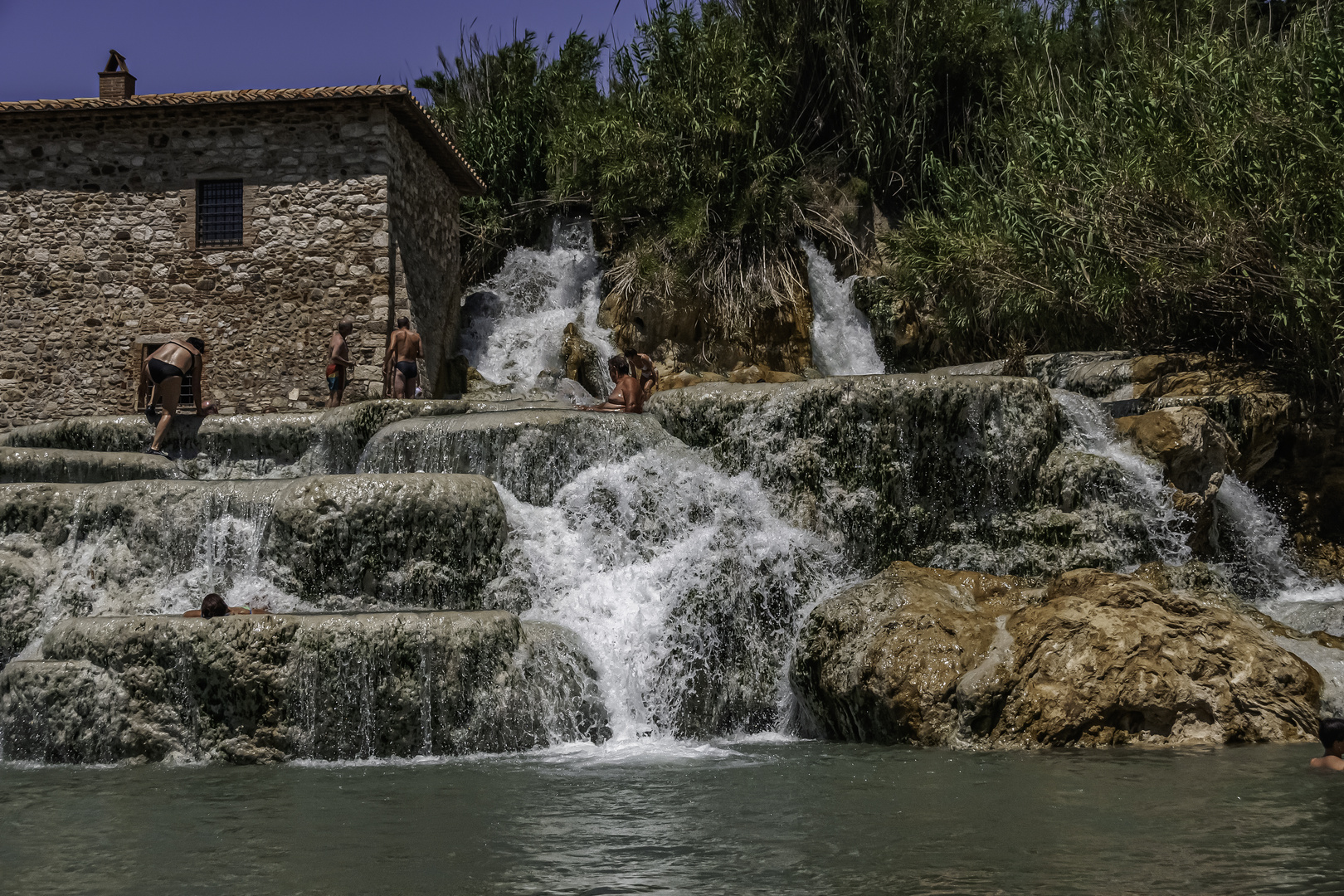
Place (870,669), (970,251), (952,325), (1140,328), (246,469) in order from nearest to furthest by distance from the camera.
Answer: (870,669) < (246,469) < (1140,328) < (970,251) < (952,325)

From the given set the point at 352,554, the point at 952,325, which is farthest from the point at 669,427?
the point at 952,325

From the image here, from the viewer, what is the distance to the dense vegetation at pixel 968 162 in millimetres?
13469

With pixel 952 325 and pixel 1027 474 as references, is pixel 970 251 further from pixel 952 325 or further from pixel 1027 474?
pixel 1027 474

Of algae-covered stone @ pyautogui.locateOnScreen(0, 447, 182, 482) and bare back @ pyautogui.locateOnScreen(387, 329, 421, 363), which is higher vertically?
bare back @ pyautogui.locateOnScreen(387, 329, 421, 363)

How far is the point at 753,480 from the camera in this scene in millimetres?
11859

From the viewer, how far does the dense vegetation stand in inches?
530

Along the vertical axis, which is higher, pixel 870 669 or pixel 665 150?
pixel 665 150

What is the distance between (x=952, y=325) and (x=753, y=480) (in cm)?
872

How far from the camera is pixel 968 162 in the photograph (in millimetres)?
21938

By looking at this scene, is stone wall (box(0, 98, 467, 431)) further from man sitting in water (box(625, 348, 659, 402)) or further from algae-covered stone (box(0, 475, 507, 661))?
A: algae-covered stone (box(0, 475, 507, 661))

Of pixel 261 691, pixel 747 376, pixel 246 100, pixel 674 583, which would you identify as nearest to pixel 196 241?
pixel 246 100

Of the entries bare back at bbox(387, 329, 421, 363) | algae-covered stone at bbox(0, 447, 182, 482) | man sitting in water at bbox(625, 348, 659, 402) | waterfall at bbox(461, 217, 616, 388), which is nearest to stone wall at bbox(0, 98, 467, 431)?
bare back at bbox(387, 329, 421, 363)

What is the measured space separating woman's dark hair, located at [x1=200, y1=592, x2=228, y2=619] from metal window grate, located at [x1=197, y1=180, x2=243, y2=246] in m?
10.4

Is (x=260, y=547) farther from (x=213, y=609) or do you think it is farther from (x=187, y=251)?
(x=187, y=251)
